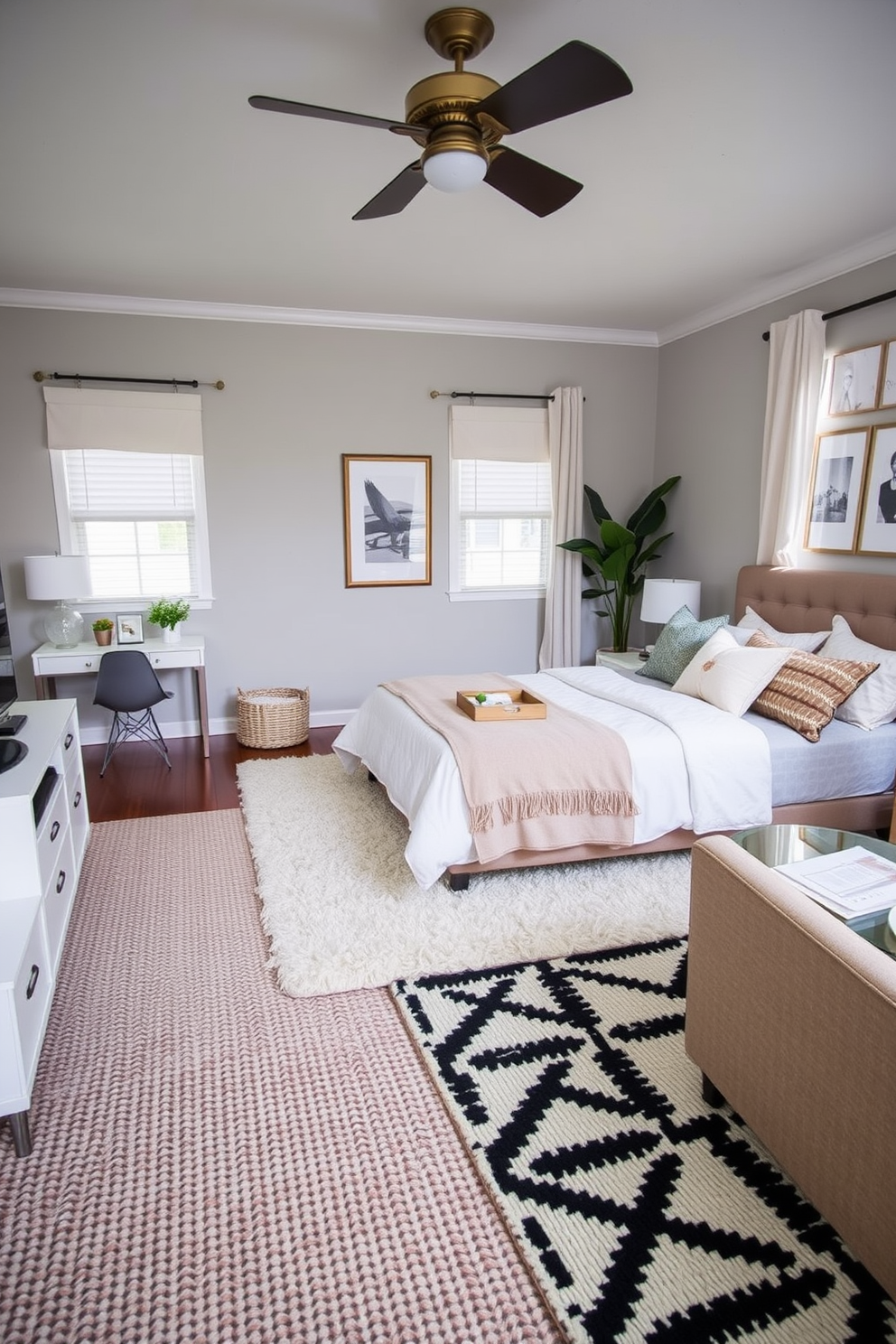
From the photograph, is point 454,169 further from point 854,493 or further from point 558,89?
point 854,493

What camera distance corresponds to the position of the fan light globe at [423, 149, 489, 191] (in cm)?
201

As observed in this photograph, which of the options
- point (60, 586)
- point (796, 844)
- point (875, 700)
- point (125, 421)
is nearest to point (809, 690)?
point (875, 700)

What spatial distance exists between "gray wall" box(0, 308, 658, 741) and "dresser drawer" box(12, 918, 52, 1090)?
2.99m

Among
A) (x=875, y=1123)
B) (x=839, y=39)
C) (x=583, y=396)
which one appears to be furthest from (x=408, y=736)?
(x=583, y=396)

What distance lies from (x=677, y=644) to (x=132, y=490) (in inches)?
133

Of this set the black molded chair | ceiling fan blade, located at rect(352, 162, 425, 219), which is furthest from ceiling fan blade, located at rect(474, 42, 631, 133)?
the black molded chair

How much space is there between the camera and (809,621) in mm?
3867

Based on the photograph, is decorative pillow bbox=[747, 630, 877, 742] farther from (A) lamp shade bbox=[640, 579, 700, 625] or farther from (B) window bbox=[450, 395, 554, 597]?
(B) window bbox=[450, 395, 554, 597]

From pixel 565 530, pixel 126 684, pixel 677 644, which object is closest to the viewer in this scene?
pixel 677 644

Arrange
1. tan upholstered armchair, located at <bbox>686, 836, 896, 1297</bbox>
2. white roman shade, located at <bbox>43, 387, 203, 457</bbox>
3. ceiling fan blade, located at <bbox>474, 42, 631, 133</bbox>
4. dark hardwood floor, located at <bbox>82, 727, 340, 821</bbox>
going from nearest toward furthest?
tan upholstered armchair, located at <bbox>686, 836, 896, 1297</bbox> < ceiling fan blade, located at <bbox>474, 42, 631, 133</bbox> < dark hardwood floor, located at <bbox>82, 727, 340, 821</bbox> < white roman shade, located at <bbox>43, 387, 203, 457</bbox>

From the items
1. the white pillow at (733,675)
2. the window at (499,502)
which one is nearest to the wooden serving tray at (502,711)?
the white pillow at (733,675)

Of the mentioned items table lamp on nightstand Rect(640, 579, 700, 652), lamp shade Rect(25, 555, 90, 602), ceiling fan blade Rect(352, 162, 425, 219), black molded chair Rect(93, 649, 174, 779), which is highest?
ceiling fan blade Rect(352, 162, 425, 219)

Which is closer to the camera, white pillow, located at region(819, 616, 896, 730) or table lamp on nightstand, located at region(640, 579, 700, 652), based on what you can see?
white pillow, located at region(819, 616, 896, 730)

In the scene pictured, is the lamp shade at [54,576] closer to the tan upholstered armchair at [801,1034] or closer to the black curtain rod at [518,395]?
the black curtain rod at [518,395]
